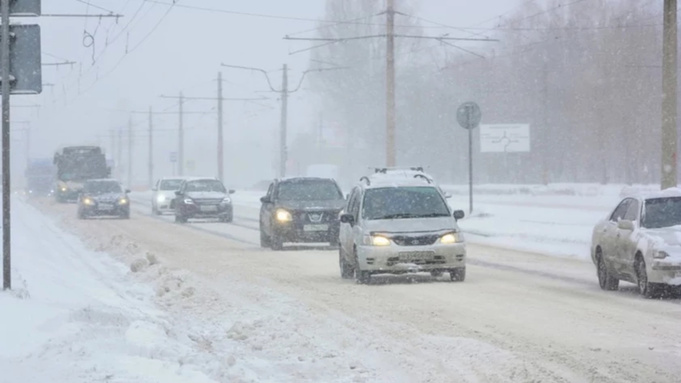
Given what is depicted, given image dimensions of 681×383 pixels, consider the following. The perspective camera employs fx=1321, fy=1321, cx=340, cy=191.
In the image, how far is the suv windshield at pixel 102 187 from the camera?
51094 mm

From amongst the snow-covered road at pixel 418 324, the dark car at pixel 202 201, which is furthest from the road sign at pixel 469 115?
the snow-covered road at pixel 418 324

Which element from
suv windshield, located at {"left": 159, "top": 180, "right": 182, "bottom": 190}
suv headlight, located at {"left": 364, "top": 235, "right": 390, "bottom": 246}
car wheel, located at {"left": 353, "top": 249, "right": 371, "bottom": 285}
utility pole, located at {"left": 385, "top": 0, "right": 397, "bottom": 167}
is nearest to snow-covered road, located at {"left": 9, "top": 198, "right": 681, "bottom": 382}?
car wheel, located at {"left": 353, "top": 249, "right": 371, "bottom": 285}

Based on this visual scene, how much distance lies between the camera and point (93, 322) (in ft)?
39.4

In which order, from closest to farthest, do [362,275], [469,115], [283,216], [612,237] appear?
[612,237] < [362,275] < [283,216] < [469,115]

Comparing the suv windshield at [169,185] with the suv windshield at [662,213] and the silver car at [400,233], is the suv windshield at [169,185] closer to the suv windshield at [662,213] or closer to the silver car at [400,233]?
the silver car at [400,233]

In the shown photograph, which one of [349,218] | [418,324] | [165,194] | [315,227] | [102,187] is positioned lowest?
[418,324]

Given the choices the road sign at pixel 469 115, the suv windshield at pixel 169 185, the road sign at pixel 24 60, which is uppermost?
the road sign at pixel 469 115

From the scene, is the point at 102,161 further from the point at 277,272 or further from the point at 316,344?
the point at 316,344

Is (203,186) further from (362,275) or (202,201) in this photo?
(362,275)

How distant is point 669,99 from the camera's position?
2477cm

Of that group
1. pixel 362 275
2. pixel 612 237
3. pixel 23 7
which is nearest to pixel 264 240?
pixel 362 275

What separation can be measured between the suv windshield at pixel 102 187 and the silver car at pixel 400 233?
31817 millimetres

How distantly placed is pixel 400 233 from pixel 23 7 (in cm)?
667

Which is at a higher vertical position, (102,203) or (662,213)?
(662,213)
